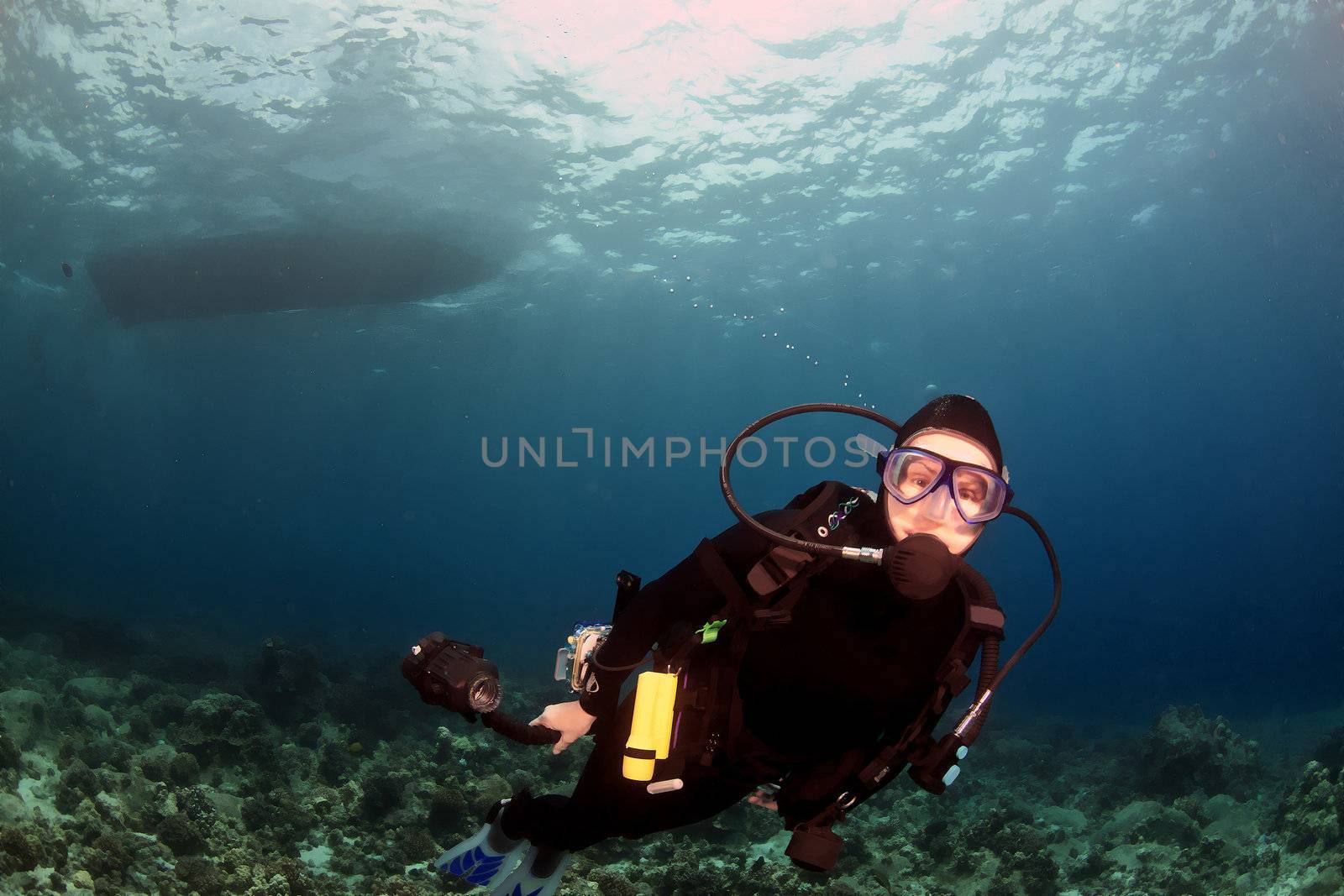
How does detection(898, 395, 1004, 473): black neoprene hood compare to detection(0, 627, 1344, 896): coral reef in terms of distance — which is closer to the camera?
detection(898, 395, 1004, 473): black neoprene hood

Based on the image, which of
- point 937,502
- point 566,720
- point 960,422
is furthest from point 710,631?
point 960,422

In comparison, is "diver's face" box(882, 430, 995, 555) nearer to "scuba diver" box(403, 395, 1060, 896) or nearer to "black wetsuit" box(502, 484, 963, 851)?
"scuba diver" box(403, 395, 1060, 896)

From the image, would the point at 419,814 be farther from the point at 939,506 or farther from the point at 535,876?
the point at 939,506

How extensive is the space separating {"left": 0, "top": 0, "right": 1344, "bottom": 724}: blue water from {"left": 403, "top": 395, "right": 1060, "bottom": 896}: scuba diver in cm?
1481

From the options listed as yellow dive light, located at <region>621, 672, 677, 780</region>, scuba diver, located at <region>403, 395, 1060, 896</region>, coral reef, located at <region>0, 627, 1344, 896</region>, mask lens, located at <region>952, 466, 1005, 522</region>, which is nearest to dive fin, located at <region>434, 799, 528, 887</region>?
scuba diver, located at <region>403, 395, 1060, 896</region>

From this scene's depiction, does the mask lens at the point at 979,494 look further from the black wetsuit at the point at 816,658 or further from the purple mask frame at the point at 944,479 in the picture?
the black wetsuit at the point at 816,658

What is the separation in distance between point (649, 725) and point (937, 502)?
1408 millimetres

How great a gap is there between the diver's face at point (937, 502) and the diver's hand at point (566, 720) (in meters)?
1.52

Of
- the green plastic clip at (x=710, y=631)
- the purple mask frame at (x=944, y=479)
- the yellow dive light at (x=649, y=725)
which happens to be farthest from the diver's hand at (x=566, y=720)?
the purple mask frame at (x=944, y=479)

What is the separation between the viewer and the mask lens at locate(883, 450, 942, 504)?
8.45 feet

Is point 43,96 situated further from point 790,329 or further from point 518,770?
point 790,329

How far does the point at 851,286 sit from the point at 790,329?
5713 millimetres

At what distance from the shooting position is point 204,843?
6.82 m

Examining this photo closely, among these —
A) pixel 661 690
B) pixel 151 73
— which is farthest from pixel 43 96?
pixel 661 690
